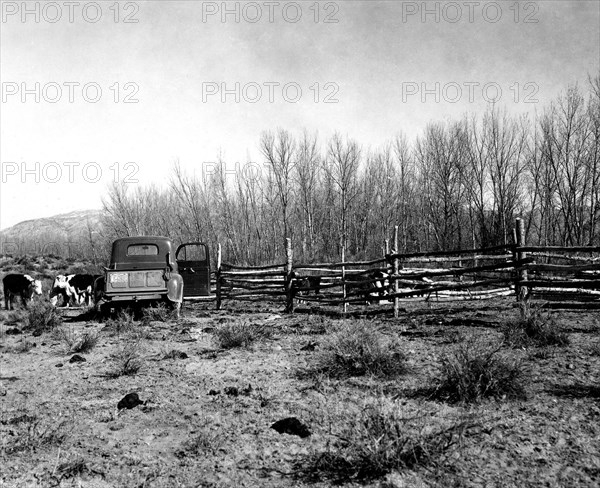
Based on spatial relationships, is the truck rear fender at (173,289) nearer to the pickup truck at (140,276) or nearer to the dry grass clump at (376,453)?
the pickup truck at (140,276)

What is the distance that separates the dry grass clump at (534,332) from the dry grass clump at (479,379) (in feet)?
5.84

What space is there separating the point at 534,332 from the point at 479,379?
2527mm

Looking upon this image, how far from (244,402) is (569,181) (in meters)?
25.0

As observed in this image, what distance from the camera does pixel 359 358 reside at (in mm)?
4539

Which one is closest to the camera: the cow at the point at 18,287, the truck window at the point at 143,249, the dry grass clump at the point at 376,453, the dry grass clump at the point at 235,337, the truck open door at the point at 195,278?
the dry grass clump at the point at 376,453

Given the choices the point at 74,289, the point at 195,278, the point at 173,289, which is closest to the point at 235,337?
the point at 173,289

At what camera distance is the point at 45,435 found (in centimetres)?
316

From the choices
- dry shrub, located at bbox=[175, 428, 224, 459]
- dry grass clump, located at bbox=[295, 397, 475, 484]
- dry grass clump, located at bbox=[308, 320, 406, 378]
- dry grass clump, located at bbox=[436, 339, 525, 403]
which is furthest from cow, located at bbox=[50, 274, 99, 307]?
dry grass clump, located at bbox=[295, 397, 475, 484]

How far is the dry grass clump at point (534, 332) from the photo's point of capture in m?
5.36

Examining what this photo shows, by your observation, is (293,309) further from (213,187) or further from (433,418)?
(213,187)

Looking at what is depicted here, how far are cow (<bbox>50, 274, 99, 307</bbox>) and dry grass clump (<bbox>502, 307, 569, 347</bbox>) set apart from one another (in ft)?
35.5

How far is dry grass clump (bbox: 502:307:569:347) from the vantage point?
5363 millimetres

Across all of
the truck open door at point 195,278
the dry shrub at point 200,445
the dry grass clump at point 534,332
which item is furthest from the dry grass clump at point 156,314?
the dry grass clump at point 534,332

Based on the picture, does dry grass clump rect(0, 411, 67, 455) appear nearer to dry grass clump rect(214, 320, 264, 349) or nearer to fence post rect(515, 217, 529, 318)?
dry grass clump rect(214, 320, 264, 349)
